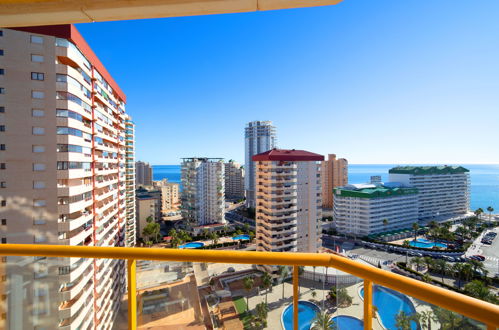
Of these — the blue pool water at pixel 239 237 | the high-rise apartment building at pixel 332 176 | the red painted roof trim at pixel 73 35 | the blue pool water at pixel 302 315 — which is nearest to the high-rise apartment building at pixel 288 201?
the blue pool water at pixel 239 237

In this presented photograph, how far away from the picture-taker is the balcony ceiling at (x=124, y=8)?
3.63ft

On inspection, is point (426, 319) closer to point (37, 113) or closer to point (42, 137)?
point (42, 137)

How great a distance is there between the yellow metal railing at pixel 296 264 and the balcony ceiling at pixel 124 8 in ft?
3.58

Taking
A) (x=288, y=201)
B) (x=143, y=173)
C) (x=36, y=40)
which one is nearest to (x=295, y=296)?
(x=36, y=40)

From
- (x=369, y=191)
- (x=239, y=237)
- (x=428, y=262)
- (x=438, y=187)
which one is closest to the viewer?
(x=428, y=262)

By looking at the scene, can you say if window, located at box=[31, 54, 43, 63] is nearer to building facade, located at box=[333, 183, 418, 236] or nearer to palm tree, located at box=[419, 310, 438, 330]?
palm tree, located at box=[419, 310, 438, 330]

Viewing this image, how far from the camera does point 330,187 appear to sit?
1383 inches

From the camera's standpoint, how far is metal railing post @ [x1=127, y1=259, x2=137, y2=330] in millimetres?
1011

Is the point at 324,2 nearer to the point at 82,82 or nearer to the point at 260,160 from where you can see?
the point at 82,82

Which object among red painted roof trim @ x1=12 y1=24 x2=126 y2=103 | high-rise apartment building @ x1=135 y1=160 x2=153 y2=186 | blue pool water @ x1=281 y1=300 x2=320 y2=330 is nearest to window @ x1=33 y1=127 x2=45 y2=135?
red painted roof trim @ x1=12 y1=24 x2=126 y2=103

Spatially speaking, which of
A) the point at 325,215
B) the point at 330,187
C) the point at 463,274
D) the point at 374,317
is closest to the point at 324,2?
the point at 374,317

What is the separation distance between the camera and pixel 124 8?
1.14m

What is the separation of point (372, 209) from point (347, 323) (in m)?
27.1

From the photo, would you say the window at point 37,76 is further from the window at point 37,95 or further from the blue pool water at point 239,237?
the blue pool water at point 239,237
